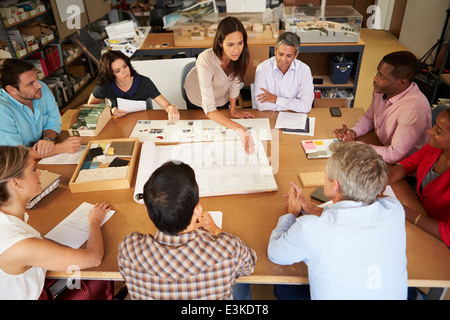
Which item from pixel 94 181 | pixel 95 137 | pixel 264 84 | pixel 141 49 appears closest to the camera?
pixel 94 181

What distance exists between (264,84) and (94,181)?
4.81 ft

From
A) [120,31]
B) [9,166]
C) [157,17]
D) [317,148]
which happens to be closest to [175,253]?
[9,166]

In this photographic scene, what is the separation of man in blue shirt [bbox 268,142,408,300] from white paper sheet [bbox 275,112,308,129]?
37.4 inches

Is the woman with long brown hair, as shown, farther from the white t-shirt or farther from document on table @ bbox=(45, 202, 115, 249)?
the white t-shirt

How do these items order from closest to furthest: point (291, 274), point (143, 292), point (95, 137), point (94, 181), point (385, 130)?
point (143, 292)
point (291, 274)
point (94, 181)
point (385, 130)
point (95, 137)

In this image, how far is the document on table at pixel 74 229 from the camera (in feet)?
4.40

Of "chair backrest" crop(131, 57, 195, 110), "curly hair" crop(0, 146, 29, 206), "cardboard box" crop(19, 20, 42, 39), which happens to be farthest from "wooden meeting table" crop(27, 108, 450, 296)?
"cardboard box" crop(19, 20, 42, 39)

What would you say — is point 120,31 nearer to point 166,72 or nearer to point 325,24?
point 166,72

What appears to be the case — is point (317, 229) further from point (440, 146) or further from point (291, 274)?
point (440, 146)

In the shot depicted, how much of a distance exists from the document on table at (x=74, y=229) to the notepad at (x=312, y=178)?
0.95 metres

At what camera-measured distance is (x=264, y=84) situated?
8.02ft

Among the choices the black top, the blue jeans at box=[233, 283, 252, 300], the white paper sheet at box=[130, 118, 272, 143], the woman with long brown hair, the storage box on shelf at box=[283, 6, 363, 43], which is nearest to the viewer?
the blue jeans at box=[233, 283, 252, 300]

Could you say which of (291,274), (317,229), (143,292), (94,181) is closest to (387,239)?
(317,229)

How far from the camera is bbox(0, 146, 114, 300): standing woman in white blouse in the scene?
1.11 meters
